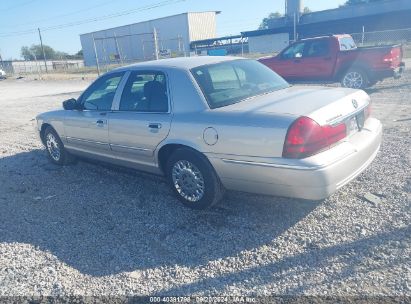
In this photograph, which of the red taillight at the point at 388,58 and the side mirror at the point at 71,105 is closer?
the side mirror at the point at 71,105

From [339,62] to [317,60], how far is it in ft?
2.27

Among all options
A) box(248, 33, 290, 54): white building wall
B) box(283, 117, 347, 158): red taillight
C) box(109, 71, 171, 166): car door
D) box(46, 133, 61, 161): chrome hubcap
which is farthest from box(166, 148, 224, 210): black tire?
box(248, 33, 290, 54): white building wall

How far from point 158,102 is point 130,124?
19.1 inches

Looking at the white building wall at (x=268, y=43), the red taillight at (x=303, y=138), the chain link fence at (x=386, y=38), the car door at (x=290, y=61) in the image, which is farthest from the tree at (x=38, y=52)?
the red taillight at (x=303, y=138)

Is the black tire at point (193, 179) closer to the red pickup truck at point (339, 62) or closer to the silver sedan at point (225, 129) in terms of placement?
the silver sedan at point (225, 129)

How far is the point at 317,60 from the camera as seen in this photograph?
36.7 ft

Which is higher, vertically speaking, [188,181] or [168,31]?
[168,31]

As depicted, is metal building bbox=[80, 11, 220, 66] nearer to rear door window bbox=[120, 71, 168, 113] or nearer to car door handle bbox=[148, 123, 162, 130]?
rear door window bbox=[120, 71, 168, 113]

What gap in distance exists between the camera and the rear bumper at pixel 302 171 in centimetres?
308

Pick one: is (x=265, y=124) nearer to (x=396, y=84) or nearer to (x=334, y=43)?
(x=334, y=43)

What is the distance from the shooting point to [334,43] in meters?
10.9

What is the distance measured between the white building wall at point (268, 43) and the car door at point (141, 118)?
1452 inches

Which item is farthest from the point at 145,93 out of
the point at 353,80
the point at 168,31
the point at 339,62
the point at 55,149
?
the point at 168,31

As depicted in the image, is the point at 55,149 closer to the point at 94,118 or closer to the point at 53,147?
the point at 53,147
